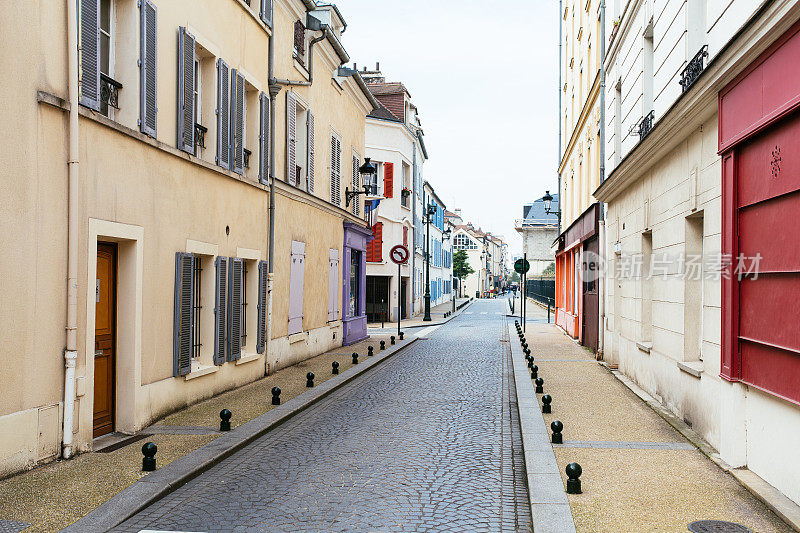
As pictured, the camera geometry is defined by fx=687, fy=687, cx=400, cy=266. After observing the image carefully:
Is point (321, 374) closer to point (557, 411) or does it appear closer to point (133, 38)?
point (557, 411)

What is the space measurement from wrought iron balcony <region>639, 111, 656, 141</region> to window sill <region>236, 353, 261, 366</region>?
25.1ft

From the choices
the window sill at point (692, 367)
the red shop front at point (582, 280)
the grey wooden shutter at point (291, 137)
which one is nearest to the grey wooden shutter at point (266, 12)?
the grey wooden shutter at point (291, 137)

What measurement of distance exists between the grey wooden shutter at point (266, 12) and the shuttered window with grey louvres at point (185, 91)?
3.29 meters

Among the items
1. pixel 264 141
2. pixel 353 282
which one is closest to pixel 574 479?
pixel 264 141

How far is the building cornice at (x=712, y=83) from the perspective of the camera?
5441mm

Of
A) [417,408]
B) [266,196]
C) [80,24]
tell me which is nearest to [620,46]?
→ [266,196]

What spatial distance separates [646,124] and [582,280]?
9.18 metres

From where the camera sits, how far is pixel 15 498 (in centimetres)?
555

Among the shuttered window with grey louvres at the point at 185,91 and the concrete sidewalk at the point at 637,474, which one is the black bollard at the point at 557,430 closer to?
the concrete sidewalk at the point at 637,474

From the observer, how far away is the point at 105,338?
807cm

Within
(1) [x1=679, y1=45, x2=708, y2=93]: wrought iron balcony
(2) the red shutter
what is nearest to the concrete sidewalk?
(1) [x1=679, y1=45, x2=708, y2=93]: wrought iron balcony

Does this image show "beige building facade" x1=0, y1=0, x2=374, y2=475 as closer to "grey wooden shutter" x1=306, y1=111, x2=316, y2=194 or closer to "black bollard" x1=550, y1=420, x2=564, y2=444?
"grey wooden shutter" x1=306, y1=111, x2=316, y2=194

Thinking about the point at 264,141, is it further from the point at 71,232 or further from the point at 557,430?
the point at 557,430

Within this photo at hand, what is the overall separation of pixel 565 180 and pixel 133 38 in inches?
890
